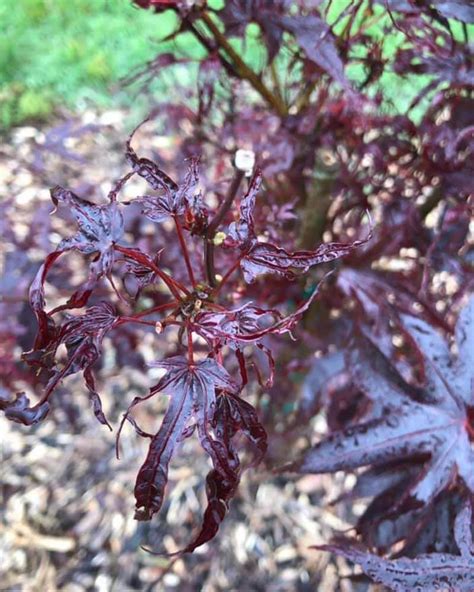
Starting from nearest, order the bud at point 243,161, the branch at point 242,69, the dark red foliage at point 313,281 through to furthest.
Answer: the dark red foliage at point 313,281, the bud at point 243,161, the branch at point 242,69

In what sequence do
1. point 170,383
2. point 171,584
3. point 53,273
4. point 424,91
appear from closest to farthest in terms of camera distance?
point 170,383
point 424,91
point 53,273
point 171,584

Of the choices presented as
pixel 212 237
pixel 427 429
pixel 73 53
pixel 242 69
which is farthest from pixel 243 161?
pixel 73 53

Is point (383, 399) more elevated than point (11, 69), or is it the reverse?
point (11, 69)

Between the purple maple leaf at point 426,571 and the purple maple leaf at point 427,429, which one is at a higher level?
the purple maple leaf at point 427,429

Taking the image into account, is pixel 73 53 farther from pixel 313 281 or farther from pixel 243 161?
pixel 243 161

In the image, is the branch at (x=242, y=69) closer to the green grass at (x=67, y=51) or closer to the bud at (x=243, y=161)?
the bud at (x=243, y=161)

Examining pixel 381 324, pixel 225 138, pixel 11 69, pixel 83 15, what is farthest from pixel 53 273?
pixel 83 15

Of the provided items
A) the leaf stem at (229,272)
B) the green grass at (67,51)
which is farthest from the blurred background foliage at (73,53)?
the leaf stem at (229,272)

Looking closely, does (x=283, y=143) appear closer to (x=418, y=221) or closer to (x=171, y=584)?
(x=418, y=221)
